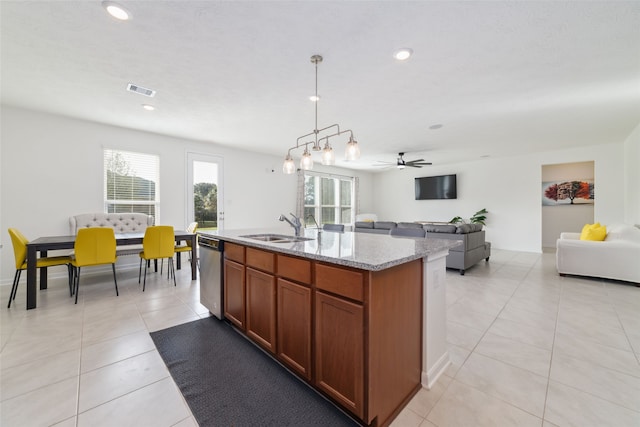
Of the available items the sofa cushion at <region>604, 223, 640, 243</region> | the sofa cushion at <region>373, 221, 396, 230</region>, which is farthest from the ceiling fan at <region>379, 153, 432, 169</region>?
the sofa cushion at <region>604, 223, 640, 243</region>

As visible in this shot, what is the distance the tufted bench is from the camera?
13.5 ft

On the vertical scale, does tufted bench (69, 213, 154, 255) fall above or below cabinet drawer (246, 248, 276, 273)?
above

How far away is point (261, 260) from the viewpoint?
→ 196cm

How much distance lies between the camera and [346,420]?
54.8 inches

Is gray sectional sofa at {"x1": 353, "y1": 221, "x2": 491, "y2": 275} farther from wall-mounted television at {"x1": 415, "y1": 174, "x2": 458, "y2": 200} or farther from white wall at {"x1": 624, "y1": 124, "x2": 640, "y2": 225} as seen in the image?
wall-mounted television at {"x1": 415, "y1": 174, "x2": 458, "y2": 200}

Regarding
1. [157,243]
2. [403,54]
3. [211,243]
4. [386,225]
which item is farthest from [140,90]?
[386,225]

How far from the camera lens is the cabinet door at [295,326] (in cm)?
157

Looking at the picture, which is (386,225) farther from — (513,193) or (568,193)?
(568,193)

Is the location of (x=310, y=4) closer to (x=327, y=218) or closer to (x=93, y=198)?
(x=93, y=198)

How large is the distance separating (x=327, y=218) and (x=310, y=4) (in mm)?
7021

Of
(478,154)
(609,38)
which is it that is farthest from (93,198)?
(478,154)

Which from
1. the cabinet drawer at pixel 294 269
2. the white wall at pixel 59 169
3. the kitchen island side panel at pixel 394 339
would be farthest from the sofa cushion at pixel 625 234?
the white wall at pixel 59 169

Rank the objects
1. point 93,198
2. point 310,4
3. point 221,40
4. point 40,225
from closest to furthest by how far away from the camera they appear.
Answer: point 310,4
point 221,40
point 40,225
point 93,198

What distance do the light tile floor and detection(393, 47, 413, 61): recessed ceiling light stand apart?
8.59 feet
